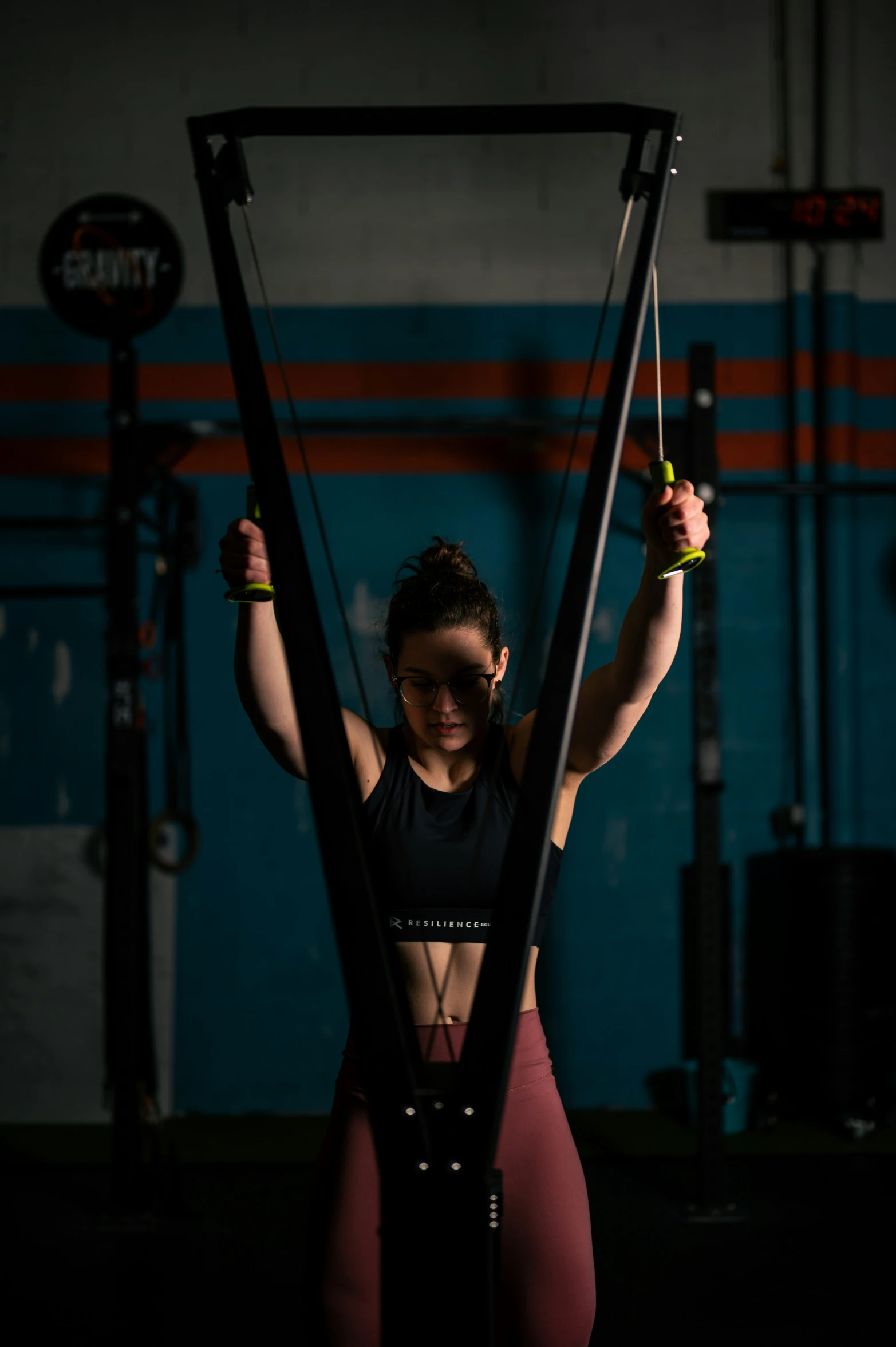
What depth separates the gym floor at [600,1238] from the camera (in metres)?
2.60

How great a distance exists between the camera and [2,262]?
4352mm

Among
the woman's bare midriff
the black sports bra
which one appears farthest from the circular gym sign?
the woman's bare midriff

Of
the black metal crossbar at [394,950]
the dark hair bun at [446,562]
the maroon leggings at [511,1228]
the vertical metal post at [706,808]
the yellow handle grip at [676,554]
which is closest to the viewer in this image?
the black metal crossbar at [394,950]

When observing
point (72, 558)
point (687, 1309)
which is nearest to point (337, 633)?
point (72, 558)

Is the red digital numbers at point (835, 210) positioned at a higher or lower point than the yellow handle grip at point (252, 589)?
higher

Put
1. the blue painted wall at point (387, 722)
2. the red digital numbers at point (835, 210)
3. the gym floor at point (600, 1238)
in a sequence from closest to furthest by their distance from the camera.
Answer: the gym floor at point (600, 1238), the blue painted wall at point (387, 722), the red digital numbers at point (835, 210)

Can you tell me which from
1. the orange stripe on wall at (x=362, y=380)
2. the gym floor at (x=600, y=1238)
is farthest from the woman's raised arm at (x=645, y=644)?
the orange stripe on wall at (x=362, y=380)

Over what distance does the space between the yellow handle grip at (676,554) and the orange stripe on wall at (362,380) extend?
122 inches

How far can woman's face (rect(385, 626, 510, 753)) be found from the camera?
1516 millimetres

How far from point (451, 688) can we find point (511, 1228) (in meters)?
0.73

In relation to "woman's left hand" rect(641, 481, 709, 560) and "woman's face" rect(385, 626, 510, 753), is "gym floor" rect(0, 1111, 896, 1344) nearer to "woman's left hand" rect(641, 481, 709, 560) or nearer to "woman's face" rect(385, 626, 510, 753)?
"woman's face" rect(385, 626, 510, 753)

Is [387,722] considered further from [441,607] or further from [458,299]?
[441,607]

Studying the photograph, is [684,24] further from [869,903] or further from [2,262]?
[869,903]

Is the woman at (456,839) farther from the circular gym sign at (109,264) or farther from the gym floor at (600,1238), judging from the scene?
the circular gym sign at (109,264)
